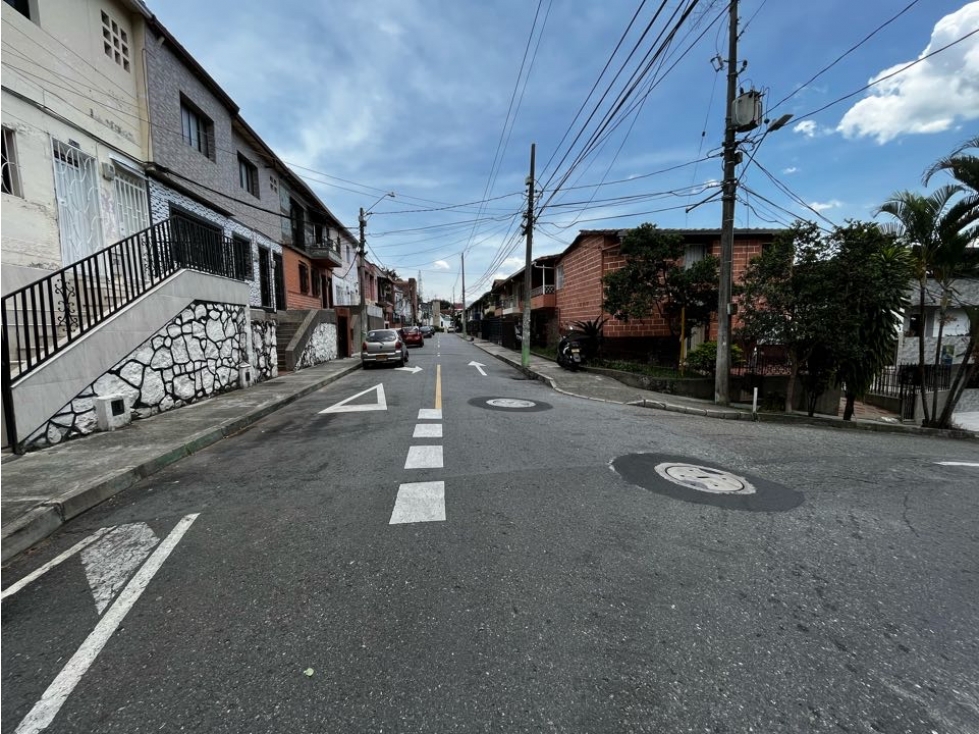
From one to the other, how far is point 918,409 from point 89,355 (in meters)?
19.4

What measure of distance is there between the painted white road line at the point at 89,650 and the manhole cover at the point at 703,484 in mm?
4260

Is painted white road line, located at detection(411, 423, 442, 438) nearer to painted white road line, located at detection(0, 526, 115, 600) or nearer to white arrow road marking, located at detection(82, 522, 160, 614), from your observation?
white arrow road marking, located at detection(82, 522, 160, 614)

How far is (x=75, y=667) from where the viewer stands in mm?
2191

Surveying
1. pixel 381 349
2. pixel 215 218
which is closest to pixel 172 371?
pixel 215 218

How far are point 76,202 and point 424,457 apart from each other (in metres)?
8.68

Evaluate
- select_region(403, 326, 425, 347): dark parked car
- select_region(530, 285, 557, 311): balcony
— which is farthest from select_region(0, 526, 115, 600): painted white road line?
select_region(403, 326, 425, 347): dark parked car

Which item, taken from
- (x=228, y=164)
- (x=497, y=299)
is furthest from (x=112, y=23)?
(x=497, y=299)

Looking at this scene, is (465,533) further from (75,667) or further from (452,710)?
(75,667)

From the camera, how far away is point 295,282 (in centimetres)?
2038

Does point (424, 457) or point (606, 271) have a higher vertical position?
point (606, 271)

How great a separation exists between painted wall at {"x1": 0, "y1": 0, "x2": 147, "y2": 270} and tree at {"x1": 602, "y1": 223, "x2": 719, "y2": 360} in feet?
43.6

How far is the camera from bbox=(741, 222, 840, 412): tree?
9.68 metres

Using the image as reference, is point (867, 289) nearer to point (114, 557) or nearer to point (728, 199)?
point (728, 199)

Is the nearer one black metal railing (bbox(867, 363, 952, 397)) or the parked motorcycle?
black metal railing (bbox(867, 363, 952, 397))
